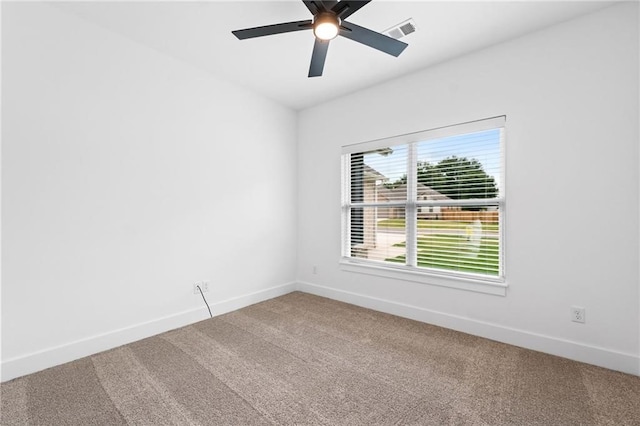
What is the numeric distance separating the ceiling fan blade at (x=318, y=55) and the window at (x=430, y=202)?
136cm

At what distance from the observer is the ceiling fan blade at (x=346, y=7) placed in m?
1.78

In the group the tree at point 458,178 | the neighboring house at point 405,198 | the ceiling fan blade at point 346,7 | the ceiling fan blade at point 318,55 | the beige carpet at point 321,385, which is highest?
the ceiling fan blade at point 346,7

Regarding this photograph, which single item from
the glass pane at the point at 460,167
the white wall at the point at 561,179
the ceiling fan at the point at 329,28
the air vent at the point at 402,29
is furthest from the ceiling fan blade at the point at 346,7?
the glass pane at the point at 460,167

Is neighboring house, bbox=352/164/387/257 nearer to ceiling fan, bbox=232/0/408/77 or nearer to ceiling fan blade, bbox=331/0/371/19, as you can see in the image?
ceiling fan, bbox=232/0/408/77

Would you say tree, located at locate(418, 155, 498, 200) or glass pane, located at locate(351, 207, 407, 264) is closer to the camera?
tree, located at locate(418, 155, 498, 200)

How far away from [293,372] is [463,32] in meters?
3.08

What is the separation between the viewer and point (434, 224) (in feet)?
Result: 10.3

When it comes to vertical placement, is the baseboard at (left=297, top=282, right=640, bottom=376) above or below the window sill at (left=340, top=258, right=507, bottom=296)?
below

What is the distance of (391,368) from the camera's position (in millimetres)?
2182

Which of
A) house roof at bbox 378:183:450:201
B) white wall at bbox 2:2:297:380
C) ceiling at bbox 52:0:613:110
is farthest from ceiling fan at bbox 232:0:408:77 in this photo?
house roof at bbox 378:183:450:201

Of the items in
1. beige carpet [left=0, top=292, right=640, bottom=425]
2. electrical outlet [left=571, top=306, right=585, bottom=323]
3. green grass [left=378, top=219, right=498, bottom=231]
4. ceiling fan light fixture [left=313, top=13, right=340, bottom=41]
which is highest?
ceiling fan light fixture [left=313, top=13, right=340, bottom=41]

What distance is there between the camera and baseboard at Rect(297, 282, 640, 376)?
2.14 metres

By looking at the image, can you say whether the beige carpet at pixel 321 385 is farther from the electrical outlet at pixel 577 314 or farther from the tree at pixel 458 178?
the tree at pixel 458 178

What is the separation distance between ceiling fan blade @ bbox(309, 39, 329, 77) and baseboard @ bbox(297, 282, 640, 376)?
2.53 m
